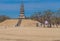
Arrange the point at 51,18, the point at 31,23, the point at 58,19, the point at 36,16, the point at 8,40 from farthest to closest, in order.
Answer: the point at 36,16
the point at 58,19
the point at 51,18
the point at 31,23
the point at 8,40

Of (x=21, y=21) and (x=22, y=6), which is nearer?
(x=21, y=21)

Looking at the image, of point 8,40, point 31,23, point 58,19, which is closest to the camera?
point 8,40

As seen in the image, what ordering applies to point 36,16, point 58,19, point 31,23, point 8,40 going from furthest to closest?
point 36,16
point 58,19
point 31,23
point 8,40

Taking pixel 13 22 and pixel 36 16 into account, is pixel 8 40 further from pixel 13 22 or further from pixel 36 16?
pixel 36 16

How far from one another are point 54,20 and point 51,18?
90.6 inches

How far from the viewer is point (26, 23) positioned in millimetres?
65938

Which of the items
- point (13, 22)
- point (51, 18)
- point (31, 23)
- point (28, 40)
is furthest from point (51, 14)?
point (28, 40)

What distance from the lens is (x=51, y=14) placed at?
228 ft

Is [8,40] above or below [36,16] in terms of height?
above

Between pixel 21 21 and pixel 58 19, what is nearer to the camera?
pixel 21 21

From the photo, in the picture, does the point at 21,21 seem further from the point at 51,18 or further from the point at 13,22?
the point at 51,18

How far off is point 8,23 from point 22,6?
32.9 feet

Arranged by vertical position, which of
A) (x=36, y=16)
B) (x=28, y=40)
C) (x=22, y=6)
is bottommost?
(x=36, y=16)

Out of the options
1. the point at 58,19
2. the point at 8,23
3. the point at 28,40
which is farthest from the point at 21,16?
the point at 28,40
